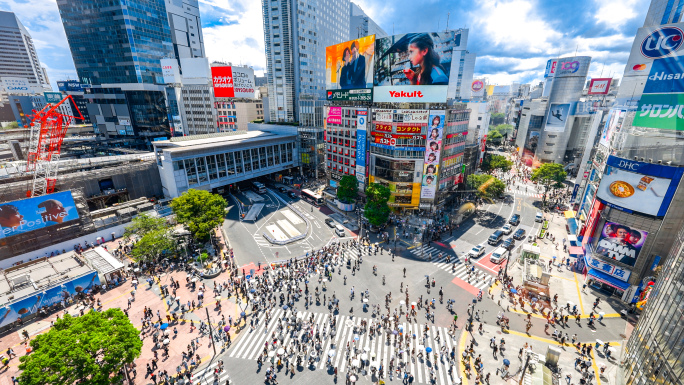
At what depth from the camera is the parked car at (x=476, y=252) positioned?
47.5m

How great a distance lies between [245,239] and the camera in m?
53.5

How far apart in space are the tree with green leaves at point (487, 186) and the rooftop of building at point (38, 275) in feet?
255

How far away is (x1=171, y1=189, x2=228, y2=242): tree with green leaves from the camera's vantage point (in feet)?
155

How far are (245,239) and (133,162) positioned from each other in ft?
123

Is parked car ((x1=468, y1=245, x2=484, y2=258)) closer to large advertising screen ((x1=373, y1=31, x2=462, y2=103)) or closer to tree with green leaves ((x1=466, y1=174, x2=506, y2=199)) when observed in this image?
tree with green leaves ((x1=466, y1=174, x2=506, y2=199))

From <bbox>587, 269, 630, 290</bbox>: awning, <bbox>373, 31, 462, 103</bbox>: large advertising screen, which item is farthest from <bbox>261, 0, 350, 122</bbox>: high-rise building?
<bbox>587, 269, 630, 290</bbox>: awning

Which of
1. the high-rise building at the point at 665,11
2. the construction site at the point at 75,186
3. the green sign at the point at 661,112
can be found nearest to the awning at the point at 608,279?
the green sign at the point at 661,112

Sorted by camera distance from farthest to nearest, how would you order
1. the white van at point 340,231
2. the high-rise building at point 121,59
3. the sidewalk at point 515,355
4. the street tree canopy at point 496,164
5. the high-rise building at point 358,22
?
the high-rise building at point 358,22
the high-rise building at point 121,59
the street tree canopy at point 496,164
the white van at point 340,231
the sidewalk at point 515,355

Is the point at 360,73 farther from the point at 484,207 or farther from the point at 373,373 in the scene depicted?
the point at 373,373

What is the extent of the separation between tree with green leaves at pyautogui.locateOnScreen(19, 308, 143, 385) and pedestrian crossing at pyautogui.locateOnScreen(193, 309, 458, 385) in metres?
7.78

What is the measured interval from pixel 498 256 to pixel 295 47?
328 feet

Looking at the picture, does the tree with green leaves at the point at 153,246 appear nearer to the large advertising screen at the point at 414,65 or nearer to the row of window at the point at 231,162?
the row of window at the point at 231,162

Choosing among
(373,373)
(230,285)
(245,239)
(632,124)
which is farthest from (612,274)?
(245,239)

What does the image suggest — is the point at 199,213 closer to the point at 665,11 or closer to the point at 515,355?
the point at 515,355
